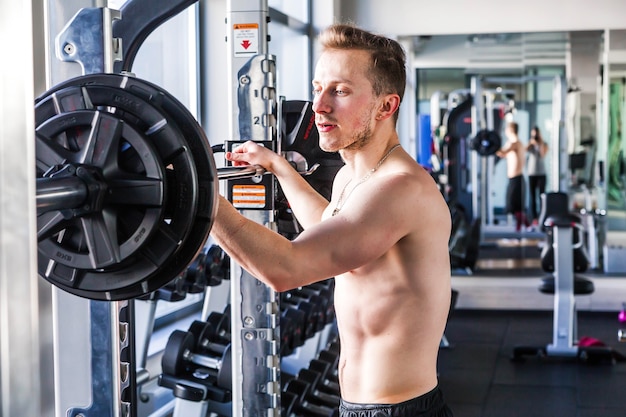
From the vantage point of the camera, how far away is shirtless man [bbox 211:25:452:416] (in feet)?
6.59

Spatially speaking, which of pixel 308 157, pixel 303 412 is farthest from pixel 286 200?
pixel 303 412

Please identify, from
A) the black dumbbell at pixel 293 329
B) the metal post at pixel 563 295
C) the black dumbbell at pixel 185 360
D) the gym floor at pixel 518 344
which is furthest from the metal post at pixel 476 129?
the black dumbbell at pixel 185 360

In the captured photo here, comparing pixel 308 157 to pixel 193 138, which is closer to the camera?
pixel 193 138

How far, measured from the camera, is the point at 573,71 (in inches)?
311

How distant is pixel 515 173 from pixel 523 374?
276cm

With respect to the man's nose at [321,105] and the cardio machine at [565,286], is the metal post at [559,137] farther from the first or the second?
the man's nose at [321,105]

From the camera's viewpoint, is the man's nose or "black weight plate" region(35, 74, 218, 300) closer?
"black weight plate" region(35, 74, 218, 300)

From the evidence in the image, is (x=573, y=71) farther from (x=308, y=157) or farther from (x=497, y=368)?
(x=308, y=157)

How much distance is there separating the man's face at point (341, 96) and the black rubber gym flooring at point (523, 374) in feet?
11.0

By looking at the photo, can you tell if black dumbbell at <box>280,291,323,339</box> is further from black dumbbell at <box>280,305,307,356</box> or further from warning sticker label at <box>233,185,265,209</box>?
warning sticker label at <box>233,185,265,209</box>

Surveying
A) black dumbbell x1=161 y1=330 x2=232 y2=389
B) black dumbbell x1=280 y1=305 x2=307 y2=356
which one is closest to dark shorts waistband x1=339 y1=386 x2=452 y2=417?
black dumbbell x1=161 y1=330 x2=232 y2=389

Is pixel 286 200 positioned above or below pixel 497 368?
above

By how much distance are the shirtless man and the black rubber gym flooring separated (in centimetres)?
306

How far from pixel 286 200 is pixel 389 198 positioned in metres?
0.82
